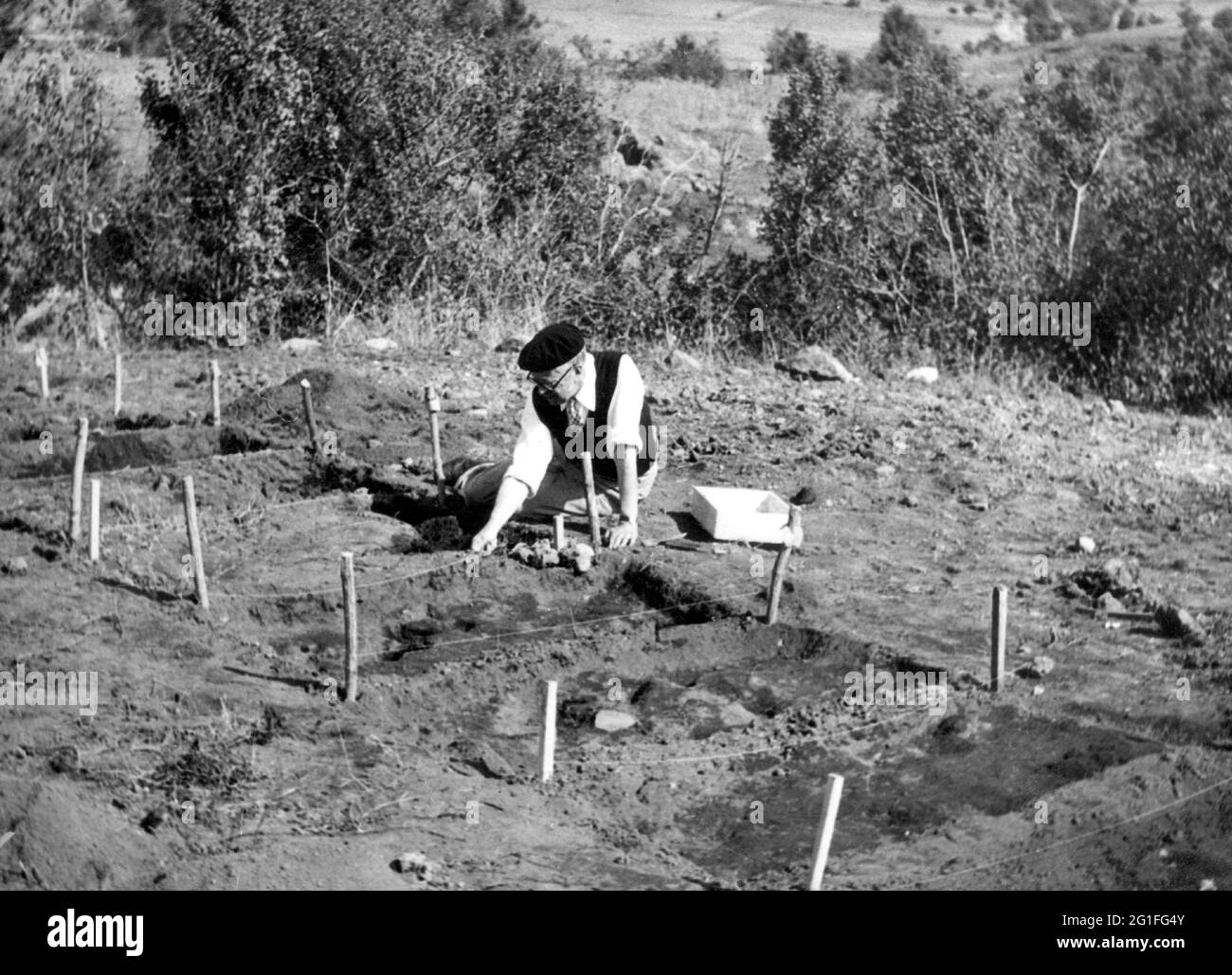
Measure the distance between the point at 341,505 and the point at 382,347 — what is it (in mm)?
4460

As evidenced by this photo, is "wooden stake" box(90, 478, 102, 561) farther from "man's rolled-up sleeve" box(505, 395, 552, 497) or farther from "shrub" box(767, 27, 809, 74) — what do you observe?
"shrub" box(767, 27, 809, 74)

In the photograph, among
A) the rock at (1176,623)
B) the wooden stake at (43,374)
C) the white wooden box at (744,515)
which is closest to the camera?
the rock at (1176,623)

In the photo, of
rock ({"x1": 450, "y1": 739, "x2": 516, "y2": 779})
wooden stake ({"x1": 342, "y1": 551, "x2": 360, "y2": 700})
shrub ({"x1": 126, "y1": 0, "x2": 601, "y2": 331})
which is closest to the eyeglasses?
wooden stake ({"x1": 342, "y1": 551, "x2": 360, "y2": 700})

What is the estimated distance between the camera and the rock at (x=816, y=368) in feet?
40.8

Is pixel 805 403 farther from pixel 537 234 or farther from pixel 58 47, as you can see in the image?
pixel 58 47

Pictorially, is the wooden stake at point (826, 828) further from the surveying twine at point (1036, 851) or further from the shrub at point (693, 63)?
the shrub at point (693, 63)

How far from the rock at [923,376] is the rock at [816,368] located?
22.2 inches

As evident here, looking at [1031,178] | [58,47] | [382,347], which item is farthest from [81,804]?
[1031,178]

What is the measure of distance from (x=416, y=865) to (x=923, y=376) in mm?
8929

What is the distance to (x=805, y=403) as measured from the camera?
11.1 metres

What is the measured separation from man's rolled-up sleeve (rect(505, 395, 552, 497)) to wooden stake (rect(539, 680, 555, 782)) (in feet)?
6.30

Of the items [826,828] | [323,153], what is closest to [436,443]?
[826,828]

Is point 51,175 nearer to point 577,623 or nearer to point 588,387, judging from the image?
point 588,387

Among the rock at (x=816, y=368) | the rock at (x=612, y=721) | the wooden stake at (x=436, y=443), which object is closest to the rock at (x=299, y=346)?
the rock at (x=816, y=368)
